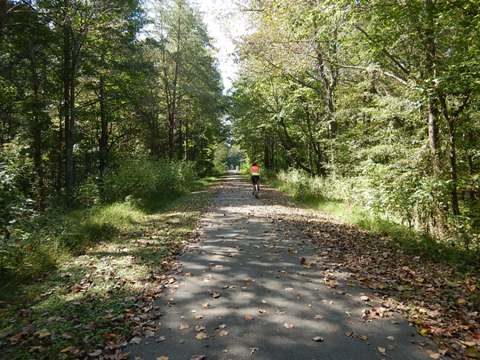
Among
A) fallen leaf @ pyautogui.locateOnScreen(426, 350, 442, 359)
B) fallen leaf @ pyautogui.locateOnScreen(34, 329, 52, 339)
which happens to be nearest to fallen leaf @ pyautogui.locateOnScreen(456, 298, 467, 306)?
fallen leaf @ pyautogui.locateOnScreen(426, 350, 442, 359)

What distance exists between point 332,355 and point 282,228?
6242 mm

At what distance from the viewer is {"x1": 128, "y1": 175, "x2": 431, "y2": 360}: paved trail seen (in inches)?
143

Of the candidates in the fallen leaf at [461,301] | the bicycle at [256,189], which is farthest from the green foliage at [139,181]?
the fallen leaf at [461,301]

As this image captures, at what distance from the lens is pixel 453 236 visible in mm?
7570

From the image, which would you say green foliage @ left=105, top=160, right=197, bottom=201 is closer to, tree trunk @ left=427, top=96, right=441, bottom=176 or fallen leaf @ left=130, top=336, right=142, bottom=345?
fallen leaf @ left=130, top=336, right=142, bottom=345

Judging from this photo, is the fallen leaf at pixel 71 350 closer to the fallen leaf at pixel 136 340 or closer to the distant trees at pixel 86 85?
the fallen leaf at pixel 136 340

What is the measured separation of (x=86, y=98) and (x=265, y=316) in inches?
816

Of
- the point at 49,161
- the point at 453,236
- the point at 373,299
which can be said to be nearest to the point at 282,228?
the point at 453,236

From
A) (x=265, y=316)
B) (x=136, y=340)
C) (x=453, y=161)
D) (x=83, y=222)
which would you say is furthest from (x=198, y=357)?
(x=453, y=161)

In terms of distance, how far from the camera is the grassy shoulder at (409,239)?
6537 millimetres

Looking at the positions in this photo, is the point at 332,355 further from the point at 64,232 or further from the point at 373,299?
the point at 64,232

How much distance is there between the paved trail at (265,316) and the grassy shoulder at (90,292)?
1.52 ft

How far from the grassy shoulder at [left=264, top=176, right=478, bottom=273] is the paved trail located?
240 centimetres

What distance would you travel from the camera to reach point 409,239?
7.77 metres
